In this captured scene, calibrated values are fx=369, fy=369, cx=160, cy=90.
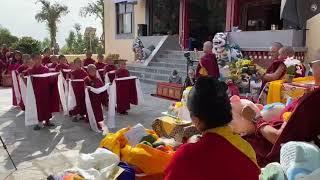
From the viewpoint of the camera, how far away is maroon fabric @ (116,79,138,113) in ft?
26.3

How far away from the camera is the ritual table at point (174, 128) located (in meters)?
3.45

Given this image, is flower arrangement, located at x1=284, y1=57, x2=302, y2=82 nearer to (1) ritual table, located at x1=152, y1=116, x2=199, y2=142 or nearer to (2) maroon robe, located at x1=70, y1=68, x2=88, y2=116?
(1) ritual table, located at x1=152, y1=116, x2=199, y2=142

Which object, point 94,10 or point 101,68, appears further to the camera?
point 94,10

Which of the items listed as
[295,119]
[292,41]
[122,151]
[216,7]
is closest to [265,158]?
[295,119]

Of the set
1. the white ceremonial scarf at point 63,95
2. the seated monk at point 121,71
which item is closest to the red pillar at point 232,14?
the seated monk at point 121,71

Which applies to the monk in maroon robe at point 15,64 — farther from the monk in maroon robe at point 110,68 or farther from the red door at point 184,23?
the red door at point 184,23

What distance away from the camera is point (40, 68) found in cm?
680

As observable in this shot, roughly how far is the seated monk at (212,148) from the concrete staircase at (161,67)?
10.5 meters

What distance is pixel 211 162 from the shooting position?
5.54 feet

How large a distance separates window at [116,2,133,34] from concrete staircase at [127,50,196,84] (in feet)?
14.3

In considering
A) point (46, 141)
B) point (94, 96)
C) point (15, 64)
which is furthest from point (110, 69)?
point (15, 64)

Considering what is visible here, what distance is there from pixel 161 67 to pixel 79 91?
266 inches

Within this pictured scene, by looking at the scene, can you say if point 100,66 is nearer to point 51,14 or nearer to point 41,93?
point 41,93

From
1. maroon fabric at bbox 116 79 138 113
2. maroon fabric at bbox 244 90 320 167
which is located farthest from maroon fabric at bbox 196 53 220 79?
maroon fabric at bbox 244 90 320 167
